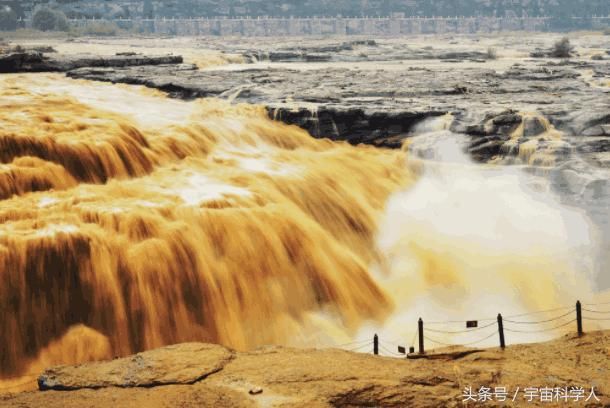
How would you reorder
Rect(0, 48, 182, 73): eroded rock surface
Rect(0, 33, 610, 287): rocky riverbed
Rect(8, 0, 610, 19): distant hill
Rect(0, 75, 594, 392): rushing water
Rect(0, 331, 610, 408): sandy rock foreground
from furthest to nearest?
Rect(8, 0, 610, 19): distant hill < Rect(0, 48, 182, 73): eroded rock surface < Rect(0, 33, 610, 287): rocky riverbed < Rect(0, 75, 594, 392): rushing water < Rect(0, 331, 610, 408): sandy rock foreground

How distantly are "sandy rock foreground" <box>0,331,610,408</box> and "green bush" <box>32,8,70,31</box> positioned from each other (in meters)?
79.6

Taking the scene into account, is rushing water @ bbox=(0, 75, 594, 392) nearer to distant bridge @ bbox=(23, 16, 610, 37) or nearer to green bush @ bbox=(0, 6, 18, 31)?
green bush @ bbox=(0, 6, 18, 31)

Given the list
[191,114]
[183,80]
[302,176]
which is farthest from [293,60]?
[302,176]

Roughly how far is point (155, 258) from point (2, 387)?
10.6ft

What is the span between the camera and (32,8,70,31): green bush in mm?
81875

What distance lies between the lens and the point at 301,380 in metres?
8.81

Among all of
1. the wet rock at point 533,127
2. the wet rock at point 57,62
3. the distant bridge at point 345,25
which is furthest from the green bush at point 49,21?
the wet rock at point 533,127

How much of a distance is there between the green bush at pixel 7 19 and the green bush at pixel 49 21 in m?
2.65

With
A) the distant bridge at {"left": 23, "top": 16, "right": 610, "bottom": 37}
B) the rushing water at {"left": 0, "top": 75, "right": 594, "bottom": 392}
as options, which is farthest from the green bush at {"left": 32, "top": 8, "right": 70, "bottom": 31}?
the rushing water at {"left": 0, "top": 75, "right": 594, "bottom": 392}

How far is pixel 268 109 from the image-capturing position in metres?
22.1

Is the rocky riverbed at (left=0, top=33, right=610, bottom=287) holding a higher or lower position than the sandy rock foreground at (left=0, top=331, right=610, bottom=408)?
higher

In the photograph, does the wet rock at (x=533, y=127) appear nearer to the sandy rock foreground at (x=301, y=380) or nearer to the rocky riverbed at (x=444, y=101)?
the rocky riverbed at (x=444, y=101)

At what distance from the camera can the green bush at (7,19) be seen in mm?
83188

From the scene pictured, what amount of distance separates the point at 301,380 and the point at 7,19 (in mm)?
84909
